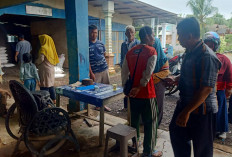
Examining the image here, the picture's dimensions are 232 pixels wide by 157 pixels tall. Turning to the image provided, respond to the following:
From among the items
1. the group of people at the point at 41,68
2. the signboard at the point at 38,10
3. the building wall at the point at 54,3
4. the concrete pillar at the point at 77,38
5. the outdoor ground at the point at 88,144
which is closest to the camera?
the outdoor ground at the point at 88,144

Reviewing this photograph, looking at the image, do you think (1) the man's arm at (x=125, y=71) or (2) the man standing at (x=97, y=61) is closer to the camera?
(1) the man's arm at (x=125, y=71)

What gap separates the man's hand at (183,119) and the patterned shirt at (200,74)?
0.11 metres

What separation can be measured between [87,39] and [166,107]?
260 centimetres

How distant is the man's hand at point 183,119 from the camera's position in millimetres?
1759

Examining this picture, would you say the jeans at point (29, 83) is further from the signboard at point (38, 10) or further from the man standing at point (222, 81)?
the signboard at point (38, 10)

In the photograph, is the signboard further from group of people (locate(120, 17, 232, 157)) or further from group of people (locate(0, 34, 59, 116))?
group of people (locate(120, 17, 232, 157))

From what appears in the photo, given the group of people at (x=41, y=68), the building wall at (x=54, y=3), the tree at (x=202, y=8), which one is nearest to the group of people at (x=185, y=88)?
the group of people at (x=41, y=68)

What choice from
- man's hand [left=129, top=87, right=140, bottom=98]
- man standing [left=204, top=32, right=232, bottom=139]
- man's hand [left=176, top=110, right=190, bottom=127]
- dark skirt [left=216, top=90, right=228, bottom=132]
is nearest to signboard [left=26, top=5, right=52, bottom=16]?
man's hand [left=129, top=87, right=140, bottom=98]

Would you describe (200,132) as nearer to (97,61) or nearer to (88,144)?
(88,144)

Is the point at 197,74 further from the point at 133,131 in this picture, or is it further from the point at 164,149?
the point at 164,149

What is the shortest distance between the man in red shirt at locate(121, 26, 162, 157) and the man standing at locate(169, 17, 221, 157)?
517 millimetres

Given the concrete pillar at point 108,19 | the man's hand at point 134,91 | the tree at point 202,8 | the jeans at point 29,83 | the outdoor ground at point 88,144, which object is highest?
the tree at point 202,8

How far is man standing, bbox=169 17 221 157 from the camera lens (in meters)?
1.62

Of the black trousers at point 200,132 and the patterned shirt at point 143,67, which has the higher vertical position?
the patterned shirt at point 143,67
